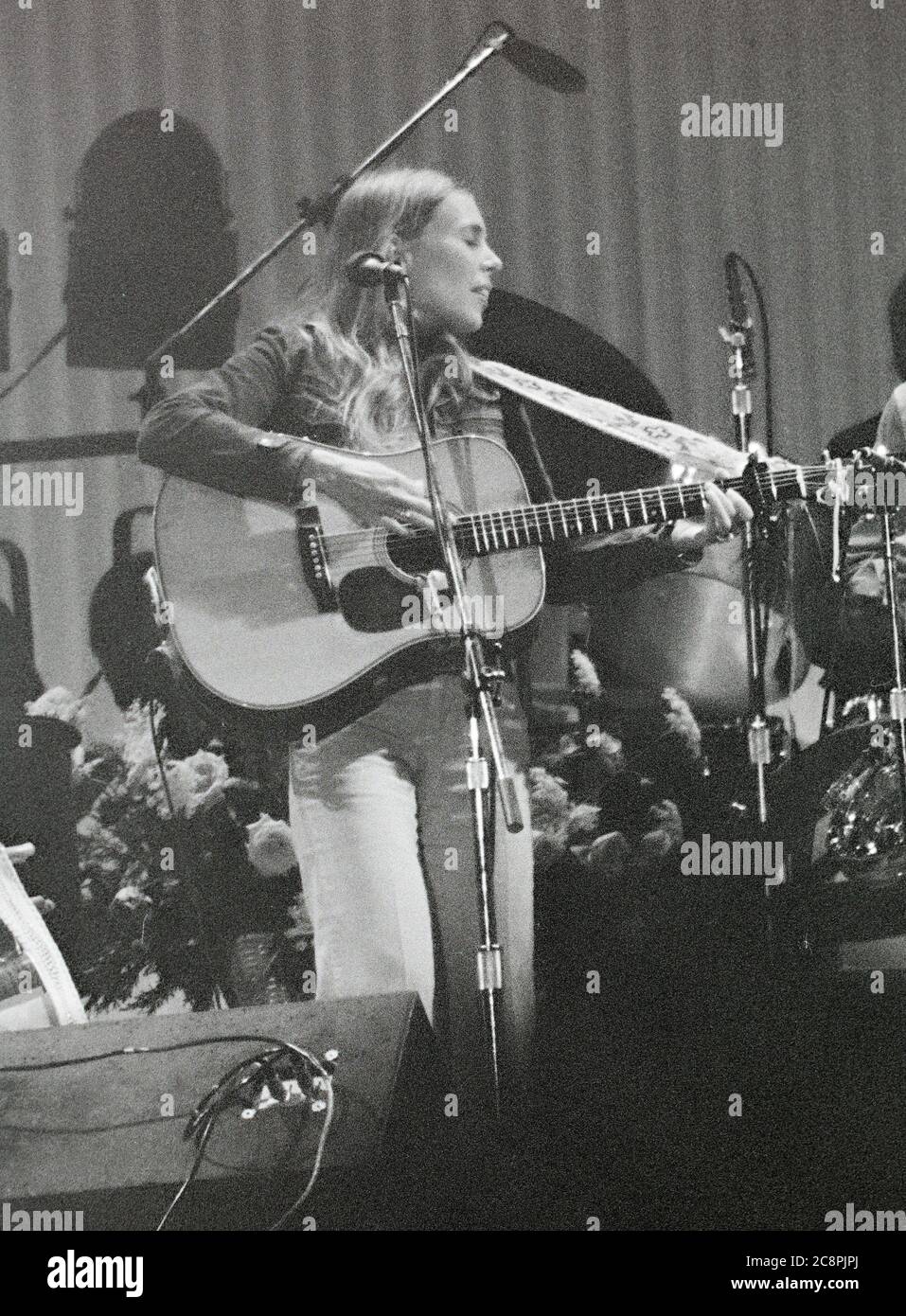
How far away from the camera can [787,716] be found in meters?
2.78

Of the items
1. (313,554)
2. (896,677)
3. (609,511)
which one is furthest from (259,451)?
(896,677)

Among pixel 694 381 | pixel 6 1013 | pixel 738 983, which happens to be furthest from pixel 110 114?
pixel 738 983

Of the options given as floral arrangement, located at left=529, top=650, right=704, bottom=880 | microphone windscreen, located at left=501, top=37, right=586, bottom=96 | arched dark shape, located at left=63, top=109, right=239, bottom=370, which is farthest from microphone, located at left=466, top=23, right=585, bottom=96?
floral arrangement, located at left=529, top=650, right=704, bottom=880

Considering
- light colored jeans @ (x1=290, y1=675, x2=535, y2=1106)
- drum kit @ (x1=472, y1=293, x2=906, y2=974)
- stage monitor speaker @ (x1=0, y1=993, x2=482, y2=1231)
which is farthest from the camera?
drum kit @ (x1=472, y1=293, x2=906, y2=974)

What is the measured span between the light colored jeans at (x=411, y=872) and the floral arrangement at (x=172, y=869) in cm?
7

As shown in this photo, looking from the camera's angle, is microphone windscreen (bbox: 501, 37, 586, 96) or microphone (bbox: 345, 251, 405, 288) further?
microphone windscreen (bbox: 501, 37, 586, 96)

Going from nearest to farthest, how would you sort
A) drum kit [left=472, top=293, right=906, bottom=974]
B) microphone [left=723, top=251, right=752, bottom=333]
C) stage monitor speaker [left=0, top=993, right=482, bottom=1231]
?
→ stage monitor speaker [left=0, top=993, right=482, bottom=1231] → drum kit [left=472, top=293, right=906, bottom=974] → microphone [left=723, top=251, right=752, bottom=333]

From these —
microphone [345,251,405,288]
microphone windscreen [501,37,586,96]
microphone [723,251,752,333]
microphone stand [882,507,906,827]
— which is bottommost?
microphone stand [882,507,906,827]

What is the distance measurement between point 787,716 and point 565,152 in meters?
1.28

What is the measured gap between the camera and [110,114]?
2.81 metres

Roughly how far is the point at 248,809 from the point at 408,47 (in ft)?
→ 5.38

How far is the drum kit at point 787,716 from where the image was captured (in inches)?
108

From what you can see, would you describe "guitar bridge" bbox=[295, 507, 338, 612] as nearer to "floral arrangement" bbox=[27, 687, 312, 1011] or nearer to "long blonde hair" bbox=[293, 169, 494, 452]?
"long blonde hair" bbox=[293, 169, 494, 452]

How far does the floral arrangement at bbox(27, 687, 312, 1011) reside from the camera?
2.68 m
